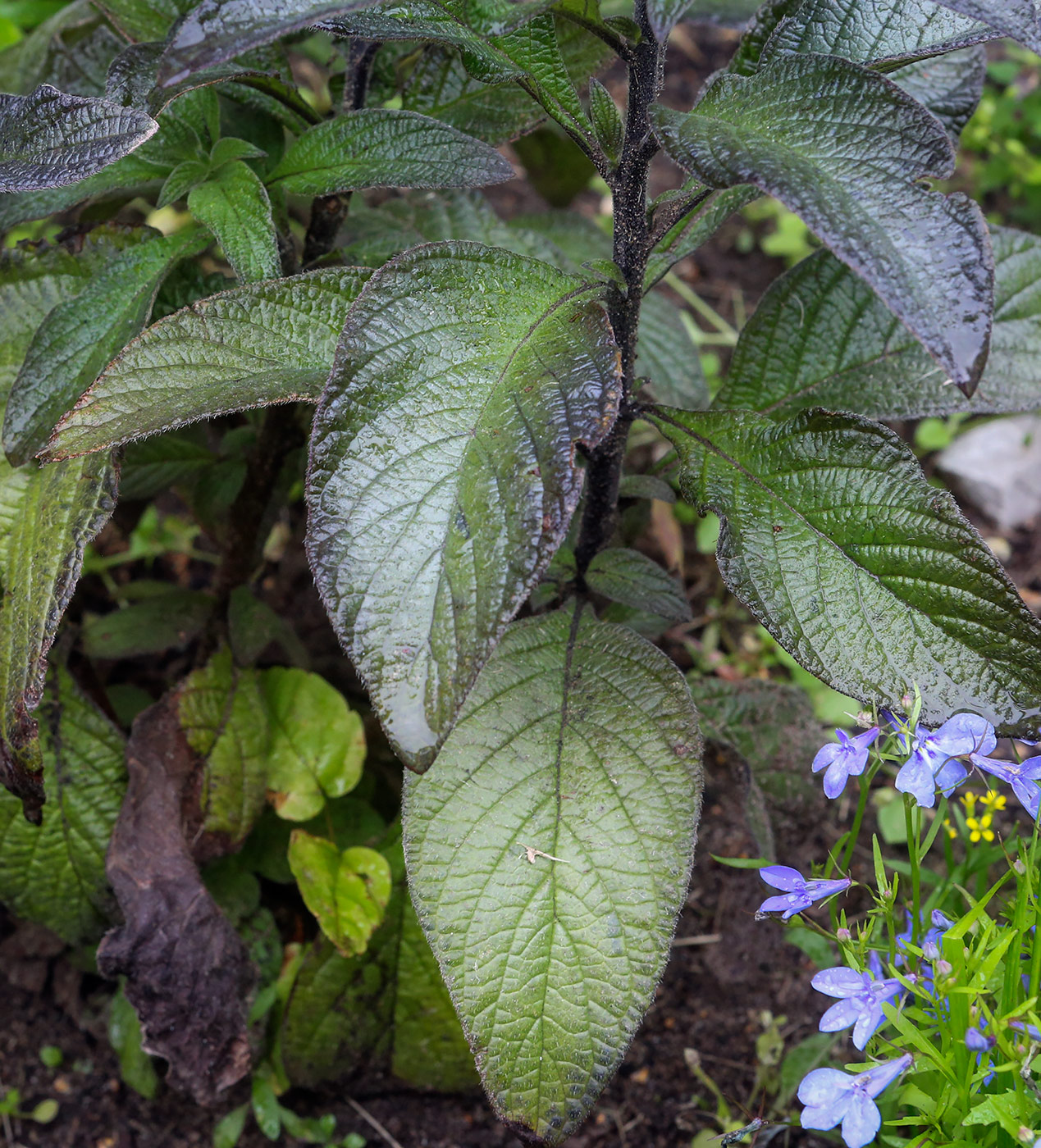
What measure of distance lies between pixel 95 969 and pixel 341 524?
0.99 metres

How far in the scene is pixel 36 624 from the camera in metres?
0.97

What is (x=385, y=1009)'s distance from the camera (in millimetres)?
1336

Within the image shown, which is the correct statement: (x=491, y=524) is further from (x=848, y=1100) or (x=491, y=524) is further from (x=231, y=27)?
(x=848, y=1100)

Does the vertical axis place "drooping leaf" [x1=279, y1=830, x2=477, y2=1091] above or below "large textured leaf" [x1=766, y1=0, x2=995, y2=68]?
below

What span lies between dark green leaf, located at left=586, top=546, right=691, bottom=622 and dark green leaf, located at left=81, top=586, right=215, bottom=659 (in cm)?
64

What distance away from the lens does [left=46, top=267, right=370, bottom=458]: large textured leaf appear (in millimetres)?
901

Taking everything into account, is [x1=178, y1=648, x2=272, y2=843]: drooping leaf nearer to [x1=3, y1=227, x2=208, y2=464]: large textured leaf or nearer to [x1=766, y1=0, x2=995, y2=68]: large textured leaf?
[x1=3, y1=227, x2=208, y2=464]: large textured leaf

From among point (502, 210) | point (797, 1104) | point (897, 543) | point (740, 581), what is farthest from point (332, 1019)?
point (502, 210)

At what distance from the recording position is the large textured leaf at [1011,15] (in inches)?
29.8

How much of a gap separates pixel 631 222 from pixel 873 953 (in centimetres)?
71

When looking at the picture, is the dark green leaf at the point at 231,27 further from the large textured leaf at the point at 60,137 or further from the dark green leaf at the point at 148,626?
the dark green leaf at the point at 148,626

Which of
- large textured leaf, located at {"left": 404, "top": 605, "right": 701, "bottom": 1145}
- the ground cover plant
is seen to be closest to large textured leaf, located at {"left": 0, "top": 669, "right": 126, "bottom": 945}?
the ground cover plant

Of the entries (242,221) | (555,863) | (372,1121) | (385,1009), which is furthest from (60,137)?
(372,1121)

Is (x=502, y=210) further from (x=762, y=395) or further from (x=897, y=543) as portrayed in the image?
(x=897, y=543)
